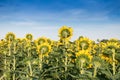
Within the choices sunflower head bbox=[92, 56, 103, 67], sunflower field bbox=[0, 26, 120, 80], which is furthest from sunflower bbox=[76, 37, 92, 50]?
sunflower head bbox=[92, 56, 103, 67]

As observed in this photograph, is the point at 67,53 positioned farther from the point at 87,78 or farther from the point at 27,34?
the point at 27,34

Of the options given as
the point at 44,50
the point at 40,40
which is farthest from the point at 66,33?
the point at 40,40

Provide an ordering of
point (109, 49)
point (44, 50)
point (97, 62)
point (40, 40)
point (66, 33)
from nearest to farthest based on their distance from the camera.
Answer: point (97, 62) < point (109, 49) < point (66, 33) < point (44, 50) < point (40, 40)

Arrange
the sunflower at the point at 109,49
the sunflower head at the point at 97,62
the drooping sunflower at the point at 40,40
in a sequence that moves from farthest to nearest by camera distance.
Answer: the drooping sunflower at the point at 40,40, the sunflower at the point at 109,49, the sunflower head at the point at 97,62

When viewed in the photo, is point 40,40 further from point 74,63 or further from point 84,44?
point 84,44

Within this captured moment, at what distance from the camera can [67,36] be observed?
366 inches

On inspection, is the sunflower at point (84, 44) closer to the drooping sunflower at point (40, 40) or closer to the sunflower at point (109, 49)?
the sunflower at point (109, 49)

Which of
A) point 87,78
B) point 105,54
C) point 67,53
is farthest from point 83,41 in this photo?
point 87,78

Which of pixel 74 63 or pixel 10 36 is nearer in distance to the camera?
pixel 74 63

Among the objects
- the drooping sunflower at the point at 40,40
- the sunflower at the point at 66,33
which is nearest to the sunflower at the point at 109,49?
the sunflower at the point at 66,33

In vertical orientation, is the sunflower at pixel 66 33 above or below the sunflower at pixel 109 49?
above

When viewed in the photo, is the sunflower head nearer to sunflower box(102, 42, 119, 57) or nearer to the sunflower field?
the sunflower field

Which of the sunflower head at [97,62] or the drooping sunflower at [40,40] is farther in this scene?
the drooping sunflower at [40,40]

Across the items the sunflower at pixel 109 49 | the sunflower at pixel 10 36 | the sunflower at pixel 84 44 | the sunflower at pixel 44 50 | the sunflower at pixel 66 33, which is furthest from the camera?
the sunflower at pixel 10 36
